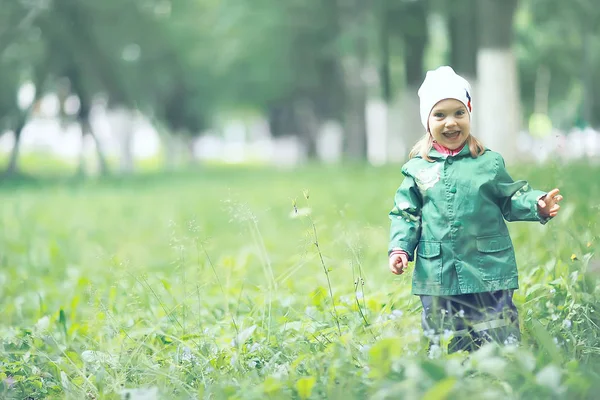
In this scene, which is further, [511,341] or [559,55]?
[559,55]

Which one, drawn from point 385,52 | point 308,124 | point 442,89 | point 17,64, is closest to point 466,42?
point 385,52

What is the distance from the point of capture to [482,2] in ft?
41.9

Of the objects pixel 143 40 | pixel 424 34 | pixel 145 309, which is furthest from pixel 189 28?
pixel 145 309

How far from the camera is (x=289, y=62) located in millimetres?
26109

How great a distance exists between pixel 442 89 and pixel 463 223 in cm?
48

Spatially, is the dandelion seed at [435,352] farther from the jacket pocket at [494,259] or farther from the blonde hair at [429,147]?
the blonde hair at [429,147]

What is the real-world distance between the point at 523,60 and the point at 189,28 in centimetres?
1239

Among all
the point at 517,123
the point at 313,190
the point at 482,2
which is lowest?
the point at 313,190

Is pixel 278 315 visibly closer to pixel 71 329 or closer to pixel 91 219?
pixel 71 329

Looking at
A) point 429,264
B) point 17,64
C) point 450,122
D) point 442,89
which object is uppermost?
point 17,64

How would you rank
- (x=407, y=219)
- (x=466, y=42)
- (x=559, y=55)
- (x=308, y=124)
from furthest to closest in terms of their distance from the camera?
(x=308, y=124) → (x=559, y=55) → (x=466, y=42) → (x=407, y=219)

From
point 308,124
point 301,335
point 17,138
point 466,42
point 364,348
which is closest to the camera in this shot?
point 364,348

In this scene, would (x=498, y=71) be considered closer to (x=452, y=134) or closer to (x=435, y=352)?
(x=452, y=134)

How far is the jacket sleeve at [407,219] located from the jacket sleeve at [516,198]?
0.30 metres
